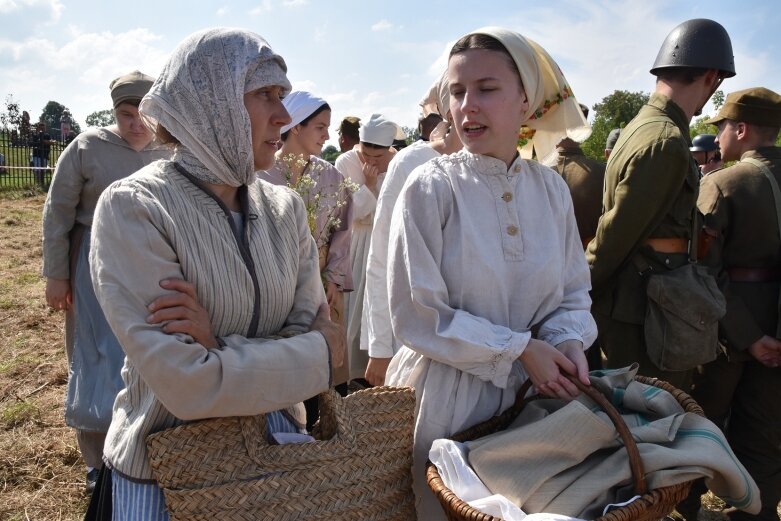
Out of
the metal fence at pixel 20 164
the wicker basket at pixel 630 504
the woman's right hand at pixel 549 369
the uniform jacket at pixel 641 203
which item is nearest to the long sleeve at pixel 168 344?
the wicker basket at pixel 630 504

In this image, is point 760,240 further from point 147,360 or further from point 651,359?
point 147,360

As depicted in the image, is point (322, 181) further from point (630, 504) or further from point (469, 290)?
point (630, 504)

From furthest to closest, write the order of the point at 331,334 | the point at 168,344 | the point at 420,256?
1. the point at 420,256
2. the point at 331,334
3. the point at 168,344

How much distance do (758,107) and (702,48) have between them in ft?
2.65

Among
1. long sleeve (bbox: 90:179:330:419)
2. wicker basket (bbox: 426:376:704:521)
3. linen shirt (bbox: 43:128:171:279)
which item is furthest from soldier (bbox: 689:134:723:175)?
long sleeve (bbox: 90:179:330:419)

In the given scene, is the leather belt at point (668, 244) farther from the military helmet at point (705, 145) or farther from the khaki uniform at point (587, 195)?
the military helmet at point (705, 145)

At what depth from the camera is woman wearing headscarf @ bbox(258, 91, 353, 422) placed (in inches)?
128

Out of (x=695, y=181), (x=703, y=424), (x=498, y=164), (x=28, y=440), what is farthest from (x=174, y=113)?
(x=28, y=440)

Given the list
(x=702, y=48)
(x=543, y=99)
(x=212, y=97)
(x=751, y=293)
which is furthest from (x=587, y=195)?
(x=212, y=97)

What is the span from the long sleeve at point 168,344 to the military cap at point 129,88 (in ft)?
6.67

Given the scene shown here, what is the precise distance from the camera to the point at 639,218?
2596 millimetres

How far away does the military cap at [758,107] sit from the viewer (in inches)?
128

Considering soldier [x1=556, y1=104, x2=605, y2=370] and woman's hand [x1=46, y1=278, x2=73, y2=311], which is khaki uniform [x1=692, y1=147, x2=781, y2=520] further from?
woman's hand [x1=46, y1=278, x2=73, y2=311]

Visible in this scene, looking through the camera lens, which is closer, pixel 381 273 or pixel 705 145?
pixel 381 273
